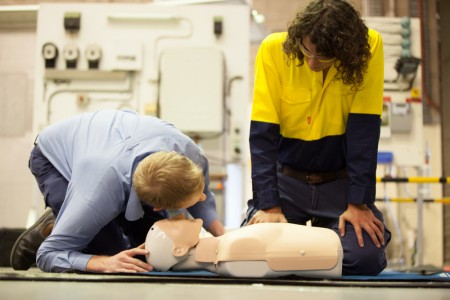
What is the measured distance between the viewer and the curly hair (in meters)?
1.71

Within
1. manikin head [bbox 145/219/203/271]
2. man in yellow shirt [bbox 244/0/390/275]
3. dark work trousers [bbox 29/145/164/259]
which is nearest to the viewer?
manikin head [bbox 145/219/203/271]

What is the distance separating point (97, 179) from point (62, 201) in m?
0.50

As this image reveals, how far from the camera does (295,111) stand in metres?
2.03

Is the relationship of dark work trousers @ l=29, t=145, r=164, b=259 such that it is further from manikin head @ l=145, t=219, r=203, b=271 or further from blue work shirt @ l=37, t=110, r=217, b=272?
manikin head @ l=145, t=219, r=203, b=271

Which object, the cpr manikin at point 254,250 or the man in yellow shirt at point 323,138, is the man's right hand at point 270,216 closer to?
the man in yellow shirt at point 323,138

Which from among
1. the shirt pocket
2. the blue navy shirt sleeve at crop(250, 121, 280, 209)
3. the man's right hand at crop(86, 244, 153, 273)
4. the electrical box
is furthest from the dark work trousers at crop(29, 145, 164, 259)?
the electrical box

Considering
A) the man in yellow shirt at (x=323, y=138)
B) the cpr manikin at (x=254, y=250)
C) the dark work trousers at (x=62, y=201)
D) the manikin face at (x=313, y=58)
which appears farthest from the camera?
the dark work trousers at (x=62, y=201)

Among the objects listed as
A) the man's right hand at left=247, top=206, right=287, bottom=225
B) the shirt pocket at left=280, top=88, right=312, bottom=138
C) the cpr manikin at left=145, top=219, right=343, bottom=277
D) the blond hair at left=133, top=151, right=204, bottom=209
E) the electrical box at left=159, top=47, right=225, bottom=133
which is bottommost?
the cpr manikin at left=145, top=219, right=343, bottom=277

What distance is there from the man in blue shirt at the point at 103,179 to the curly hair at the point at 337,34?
1.86 ft

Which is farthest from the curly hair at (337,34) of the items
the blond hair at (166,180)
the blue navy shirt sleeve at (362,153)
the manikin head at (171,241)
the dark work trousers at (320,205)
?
the manikin head at (171,241)

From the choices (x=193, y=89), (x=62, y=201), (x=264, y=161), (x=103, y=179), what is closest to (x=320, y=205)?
(x=264, y=161)

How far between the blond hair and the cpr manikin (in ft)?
0.36

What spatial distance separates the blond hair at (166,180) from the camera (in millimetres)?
1567

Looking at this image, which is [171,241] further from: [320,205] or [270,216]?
[320,205]
